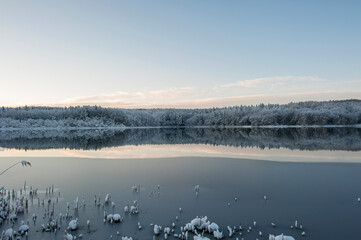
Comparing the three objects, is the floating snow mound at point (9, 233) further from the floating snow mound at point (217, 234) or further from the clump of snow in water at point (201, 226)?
the floating snow mound at point (217, 234)

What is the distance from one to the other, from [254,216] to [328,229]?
2372mm

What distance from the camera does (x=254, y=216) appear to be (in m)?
10.3

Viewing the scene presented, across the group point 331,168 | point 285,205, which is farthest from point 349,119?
point 285,205

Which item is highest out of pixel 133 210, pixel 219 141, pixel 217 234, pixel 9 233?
pixel 9 233

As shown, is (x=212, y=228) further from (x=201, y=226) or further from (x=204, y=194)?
(x=204, y=194)

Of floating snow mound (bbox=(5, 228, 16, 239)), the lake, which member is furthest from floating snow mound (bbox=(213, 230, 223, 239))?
floating snow mound (bbox=(5, 228, 16, 239))

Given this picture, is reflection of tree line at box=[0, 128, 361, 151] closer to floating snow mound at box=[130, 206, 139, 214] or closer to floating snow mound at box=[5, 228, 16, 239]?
floating snow mound at box=[130, 206, 139, 214]

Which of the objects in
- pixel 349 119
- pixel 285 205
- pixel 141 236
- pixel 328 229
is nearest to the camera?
pixel 141 236

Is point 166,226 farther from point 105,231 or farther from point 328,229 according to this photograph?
point 328,229


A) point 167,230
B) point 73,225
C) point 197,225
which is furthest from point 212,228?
point 73,225

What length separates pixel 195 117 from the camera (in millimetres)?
139375

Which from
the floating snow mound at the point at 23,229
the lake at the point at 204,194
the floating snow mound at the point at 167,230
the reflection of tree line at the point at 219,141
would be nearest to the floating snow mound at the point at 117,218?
the lake at the point at 204,194

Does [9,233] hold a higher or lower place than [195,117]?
higher

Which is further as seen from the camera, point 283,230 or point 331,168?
point 331,168
